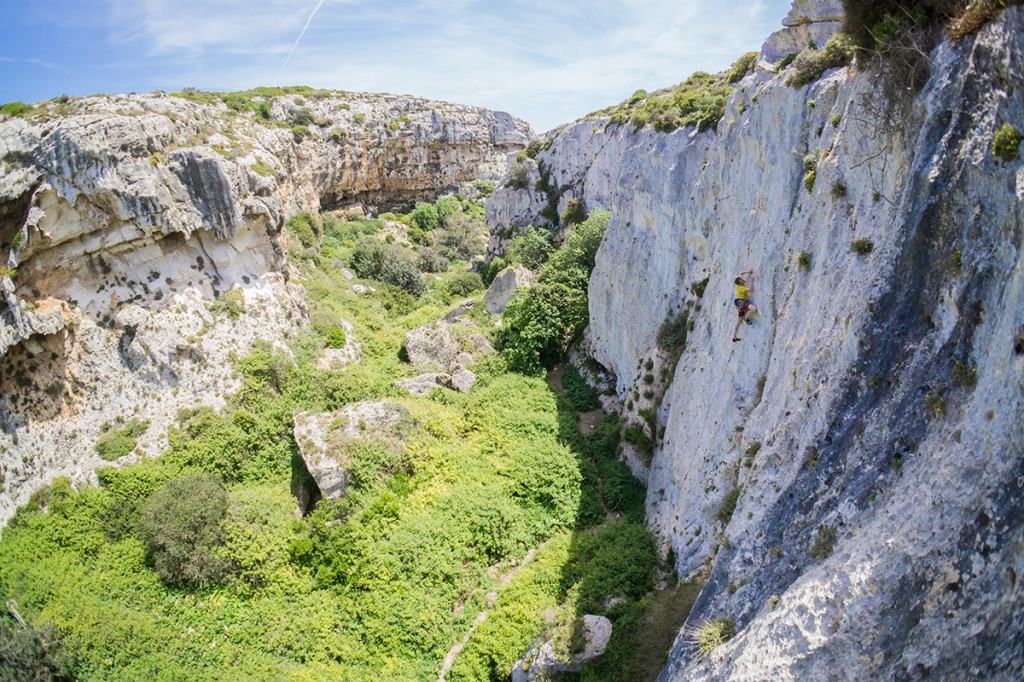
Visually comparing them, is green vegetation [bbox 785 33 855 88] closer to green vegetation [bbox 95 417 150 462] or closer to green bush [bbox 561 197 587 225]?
green bush [bbox 561 197 587 225]

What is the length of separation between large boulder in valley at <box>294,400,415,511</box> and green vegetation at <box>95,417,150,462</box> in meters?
6.75

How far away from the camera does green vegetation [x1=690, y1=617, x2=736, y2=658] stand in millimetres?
10586

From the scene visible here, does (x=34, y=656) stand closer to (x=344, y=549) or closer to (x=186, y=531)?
(x=186, y=531)

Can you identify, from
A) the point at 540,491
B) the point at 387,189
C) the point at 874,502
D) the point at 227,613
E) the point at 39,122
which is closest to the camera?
the point at 874,502

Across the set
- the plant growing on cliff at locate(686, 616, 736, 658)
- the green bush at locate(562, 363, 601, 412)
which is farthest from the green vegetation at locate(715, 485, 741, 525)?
the green bush at locate(562, 363, 601, 412)

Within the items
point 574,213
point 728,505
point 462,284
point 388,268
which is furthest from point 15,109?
point 728,505

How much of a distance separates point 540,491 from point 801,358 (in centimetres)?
1369

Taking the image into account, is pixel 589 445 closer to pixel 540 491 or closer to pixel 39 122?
pixel 540 491

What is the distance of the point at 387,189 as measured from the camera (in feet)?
210

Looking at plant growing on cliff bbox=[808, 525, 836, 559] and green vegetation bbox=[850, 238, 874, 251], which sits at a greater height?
green vegetation bbox=[850, 238, 874, 251]

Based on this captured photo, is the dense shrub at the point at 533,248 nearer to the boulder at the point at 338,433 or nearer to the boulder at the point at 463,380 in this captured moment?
the boulder at the point at 463,380

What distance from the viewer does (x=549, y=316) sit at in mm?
31328

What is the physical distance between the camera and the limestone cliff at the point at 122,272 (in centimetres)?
2405

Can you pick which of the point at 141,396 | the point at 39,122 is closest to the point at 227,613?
the point at 141,396
